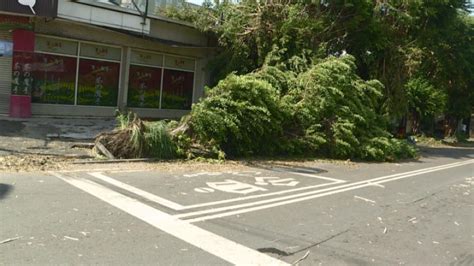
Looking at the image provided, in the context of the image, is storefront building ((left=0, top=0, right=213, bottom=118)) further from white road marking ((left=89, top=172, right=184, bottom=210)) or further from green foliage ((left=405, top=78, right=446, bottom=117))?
green foliage ((left=405, top=78, right=446, bottom=117))

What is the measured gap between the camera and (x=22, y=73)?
1806cm

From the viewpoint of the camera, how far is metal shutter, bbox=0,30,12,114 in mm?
Result: 17688

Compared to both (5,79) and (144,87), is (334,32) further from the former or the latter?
(5,79)

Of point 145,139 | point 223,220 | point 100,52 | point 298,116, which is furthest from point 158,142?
point 100,52

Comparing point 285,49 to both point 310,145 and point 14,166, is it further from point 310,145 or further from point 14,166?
point 14,166

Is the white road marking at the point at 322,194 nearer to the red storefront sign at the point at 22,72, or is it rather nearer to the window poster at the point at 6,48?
the red storefront sign at the point at 22,72

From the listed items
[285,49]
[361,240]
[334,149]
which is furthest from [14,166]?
[285,49]

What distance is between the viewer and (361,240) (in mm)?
6820

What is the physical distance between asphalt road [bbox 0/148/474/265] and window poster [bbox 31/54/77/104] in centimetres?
930

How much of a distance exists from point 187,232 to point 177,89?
18.1m

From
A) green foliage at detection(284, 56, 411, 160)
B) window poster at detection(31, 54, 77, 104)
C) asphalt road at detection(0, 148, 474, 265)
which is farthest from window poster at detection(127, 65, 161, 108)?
asphalt road at detection(0, 148, 474, 265)

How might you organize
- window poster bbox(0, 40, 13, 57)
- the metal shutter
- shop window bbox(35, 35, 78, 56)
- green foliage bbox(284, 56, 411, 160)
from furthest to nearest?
shop window bbox(35, 35, 78, 56) → the metal shutter → window poster bbox(0, 40, 13, 57) → green foliage bbox(284, 56, 411, 160)

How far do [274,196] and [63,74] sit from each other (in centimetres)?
1278

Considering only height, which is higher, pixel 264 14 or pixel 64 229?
pixel 264 14
